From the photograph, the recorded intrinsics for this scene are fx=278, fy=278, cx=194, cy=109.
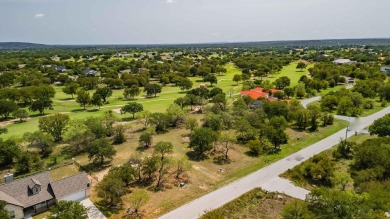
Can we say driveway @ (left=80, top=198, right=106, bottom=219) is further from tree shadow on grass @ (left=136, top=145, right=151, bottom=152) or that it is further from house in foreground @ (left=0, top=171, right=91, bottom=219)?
tree shadow on grass @ (left=136, top=145, right=151, bottom=152)

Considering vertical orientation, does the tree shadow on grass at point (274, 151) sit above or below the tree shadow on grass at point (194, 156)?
above

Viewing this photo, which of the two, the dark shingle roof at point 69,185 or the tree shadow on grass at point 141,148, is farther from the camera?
the tree shadow on grass at point 141,148

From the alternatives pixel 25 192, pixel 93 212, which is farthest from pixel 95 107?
pixel 93 212

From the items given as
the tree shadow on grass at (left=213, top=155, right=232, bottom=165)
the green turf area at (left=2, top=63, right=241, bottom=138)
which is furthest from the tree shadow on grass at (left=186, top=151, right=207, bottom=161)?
the green turf area at (left=2, top=63, right=241, bottom=138)

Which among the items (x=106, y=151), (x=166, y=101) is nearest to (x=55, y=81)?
(x=166, y=101)

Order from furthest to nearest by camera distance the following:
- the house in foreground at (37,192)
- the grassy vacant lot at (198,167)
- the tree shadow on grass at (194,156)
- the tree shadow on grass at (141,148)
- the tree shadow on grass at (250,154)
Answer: the tree shadow on grass at (141,148), the tree shadow on grass at (250,154), the tree shadow on grass at (194,156), the grassy vacant lot at (198,167), the house in foreground at (37,192)

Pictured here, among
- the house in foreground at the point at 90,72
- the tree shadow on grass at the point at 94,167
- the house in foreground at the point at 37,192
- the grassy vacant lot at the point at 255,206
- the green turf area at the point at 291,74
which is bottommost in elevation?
the grassy vacant lot at the point at 255,206

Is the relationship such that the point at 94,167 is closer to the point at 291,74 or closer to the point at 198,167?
the point at 198,167

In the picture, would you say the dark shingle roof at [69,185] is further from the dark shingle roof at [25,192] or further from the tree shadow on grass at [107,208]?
the tree shadow on grass at [107,208]

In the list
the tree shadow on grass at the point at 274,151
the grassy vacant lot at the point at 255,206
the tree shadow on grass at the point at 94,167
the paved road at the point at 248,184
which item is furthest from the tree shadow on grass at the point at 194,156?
the tree shadow on grass at the point at 94,167
